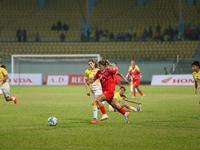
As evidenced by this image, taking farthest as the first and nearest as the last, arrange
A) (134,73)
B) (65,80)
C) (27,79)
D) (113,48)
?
(113,48) < (65,80) < (27,79) < (134,73)

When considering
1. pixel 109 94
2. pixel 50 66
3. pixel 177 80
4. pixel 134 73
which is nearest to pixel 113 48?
pixel 50 66

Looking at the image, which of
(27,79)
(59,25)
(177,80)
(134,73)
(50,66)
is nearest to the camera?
(134,73)

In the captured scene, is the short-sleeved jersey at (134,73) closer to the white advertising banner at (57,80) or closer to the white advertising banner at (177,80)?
the white advertising banner at (177,80)

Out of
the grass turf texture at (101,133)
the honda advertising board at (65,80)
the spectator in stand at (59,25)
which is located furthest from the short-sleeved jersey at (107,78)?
Result: the spectator in stand at (59,25)

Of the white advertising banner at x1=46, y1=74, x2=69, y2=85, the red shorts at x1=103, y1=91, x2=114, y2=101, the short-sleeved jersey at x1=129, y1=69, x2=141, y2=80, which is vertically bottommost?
the white advertising banner at x1=46, y1=74, x2=69, y2=85

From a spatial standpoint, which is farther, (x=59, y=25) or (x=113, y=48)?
(x=59, y=25)

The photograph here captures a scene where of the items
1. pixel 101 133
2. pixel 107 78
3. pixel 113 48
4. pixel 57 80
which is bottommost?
pixel 57 80

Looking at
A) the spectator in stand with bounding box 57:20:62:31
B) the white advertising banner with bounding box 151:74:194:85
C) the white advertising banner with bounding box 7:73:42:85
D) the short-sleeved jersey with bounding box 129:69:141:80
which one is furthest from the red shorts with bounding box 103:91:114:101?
the spectator in stand with bounding box 57:20:62:31

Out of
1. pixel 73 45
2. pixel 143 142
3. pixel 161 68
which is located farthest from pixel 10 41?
pixel 143 142

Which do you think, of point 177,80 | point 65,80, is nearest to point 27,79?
point 65,80

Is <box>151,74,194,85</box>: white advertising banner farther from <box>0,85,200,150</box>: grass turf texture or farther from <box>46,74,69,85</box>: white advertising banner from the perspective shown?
<box>0,85,200,150</box>: grass turf texture

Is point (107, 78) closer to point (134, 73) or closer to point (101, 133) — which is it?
point (101, 133)

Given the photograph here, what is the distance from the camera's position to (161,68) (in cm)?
3619

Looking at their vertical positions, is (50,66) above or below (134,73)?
above
